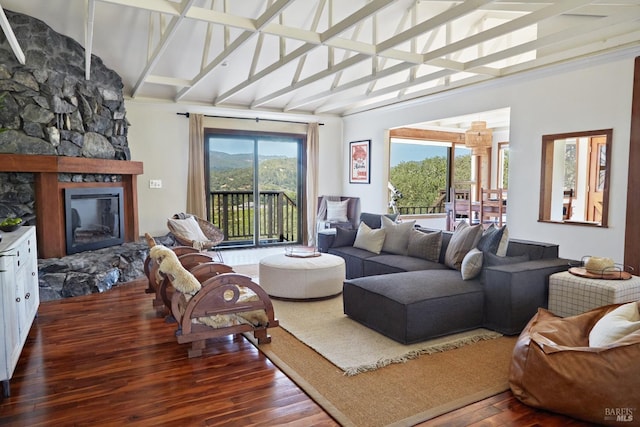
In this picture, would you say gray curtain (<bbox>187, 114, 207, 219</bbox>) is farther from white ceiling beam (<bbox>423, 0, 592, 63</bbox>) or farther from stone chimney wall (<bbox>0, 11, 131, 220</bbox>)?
white ceiling beam (<bbox>423, 0, 592, 63</bbox>)

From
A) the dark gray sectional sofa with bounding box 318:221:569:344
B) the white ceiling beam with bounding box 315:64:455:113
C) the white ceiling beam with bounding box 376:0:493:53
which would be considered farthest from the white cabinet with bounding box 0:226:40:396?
the white ceiling beam with bounding box 315:64:455:113

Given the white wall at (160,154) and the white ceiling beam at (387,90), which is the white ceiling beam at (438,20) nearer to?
the white ceiling beam at (387,90)

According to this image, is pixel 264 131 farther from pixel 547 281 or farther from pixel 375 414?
pixel 375 414

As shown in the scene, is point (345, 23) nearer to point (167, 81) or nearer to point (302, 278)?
point (302, 278)

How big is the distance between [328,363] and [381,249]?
248cm

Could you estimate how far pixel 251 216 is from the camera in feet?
26.3

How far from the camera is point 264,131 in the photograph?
7.91 meters

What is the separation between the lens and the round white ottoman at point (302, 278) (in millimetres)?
4340

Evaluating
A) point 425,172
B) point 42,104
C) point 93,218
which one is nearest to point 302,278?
point 93,218

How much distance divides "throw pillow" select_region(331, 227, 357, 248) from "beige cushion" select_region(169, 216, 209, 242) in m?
1.85

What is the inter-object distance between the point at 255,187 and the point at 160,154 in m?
1.79

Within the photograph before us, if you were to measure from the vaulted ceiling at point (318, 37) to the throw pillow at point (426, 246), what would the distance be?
1.93 meters

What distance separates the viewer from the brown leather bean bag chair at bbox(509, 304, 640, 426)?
214cm

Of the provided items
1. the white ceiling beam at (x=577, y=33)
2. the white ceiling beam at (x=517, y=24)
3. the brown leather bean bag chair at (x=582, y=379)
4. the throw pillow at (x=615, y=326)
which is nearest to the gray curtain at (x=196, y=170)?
the white ceiling beam at (x=517, y=24)
